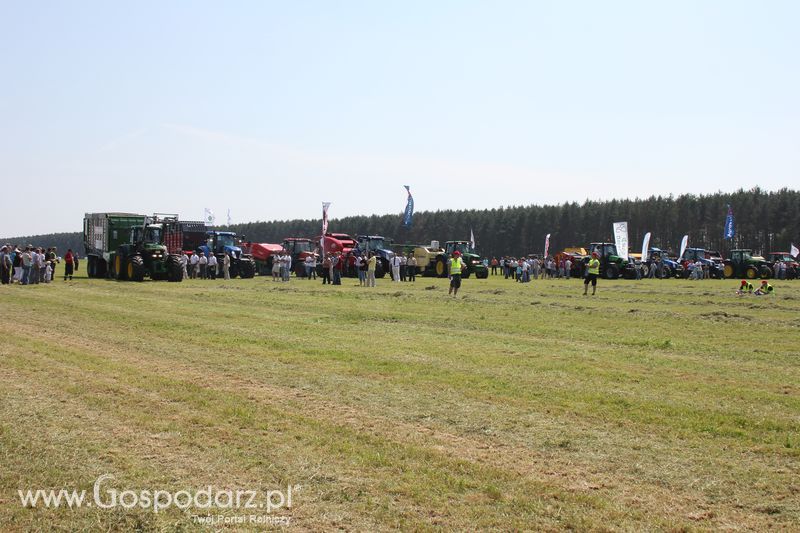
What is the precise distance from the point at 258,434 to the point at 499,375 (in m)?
3.44

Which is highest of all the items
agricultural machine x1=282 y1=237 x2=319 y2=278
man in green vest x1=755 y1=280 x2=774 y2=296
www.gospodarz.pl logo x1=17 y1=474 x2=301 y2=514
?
agricultural machine x1=282 y1=237 x2=319 y2=278

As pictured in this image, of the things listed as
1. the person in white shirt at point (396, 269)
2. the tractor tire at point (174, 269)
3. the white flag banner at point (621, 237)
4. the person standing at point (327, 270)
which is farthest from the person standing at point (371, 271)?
the white flag banner at point (621, 237)

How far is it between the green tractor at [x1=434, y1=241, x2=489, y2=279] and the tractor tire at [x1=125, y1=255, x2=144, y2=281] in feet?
52.8

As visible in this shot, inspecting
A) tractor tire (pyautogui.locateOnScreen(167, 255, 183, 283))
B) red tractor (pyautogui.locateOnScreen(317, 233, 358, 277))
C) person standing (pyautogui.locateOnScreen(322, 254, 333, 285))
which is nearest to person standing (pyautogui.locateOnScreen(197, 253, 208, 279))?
tractor tire (pyautogui.locateOnScreen(167, 255, 183, 283))

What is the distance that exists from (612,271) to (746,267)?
32.0ft

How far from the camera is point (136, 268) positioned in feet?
96.7

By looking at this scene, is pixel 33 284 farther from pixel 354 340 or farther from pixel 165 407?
pixel 165 407

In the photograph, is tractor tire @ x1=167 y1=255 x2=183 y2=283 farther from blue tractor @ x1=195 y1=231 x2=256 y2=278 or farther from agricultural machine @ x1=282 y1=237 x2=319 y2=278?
agricultural machine @ x1=282 y1=237 x2=319 y2=278

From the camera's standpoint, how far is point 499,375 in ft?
28.1

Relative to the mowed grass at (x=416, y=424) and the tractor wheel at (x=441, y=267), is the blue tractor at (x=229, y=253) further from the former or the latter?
the mowed grass at (x=416, y=424)

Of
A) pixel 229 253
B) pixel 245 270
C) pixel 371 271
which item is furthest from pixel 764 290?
pixel 229 253

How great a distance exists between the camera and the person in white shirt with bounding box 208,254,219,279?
34.2 meters

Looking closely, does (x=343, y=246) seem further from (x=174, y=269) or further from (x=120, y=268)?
(x=120, y=268)

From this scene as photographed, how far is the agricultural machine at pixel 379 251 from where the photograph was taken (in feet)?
122
